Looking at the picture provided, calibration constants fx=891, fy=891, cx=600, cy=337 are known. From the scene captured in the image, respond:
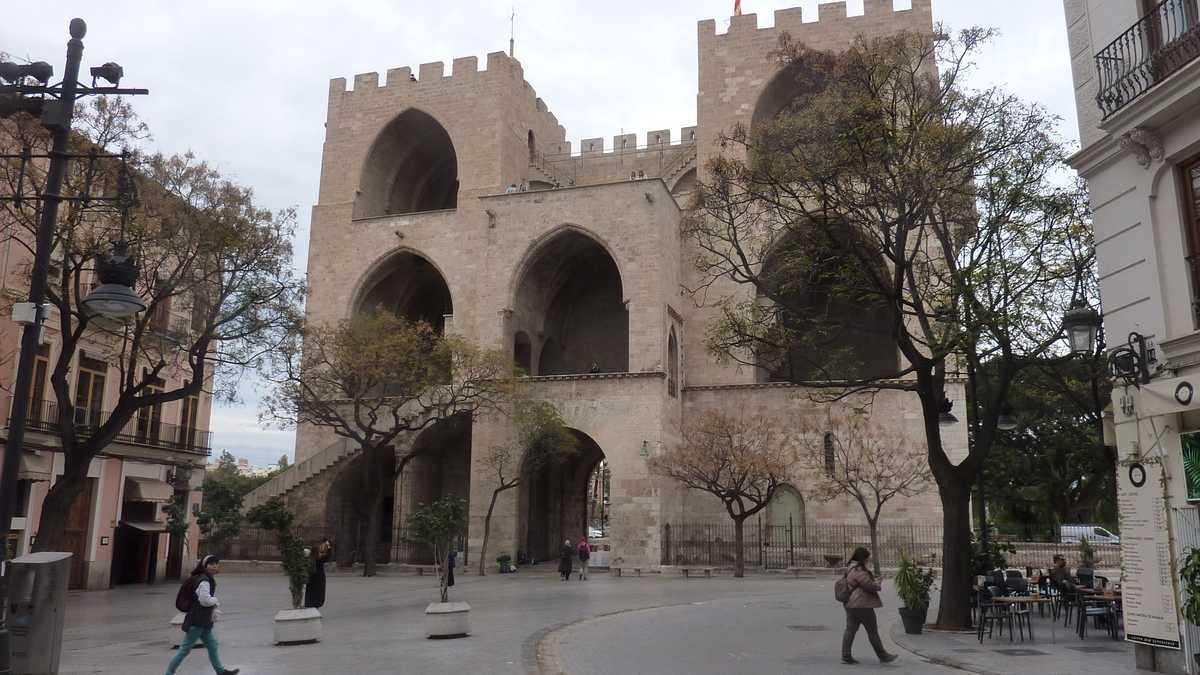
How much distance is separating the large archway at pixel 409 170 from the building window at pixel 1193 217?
30956 mm

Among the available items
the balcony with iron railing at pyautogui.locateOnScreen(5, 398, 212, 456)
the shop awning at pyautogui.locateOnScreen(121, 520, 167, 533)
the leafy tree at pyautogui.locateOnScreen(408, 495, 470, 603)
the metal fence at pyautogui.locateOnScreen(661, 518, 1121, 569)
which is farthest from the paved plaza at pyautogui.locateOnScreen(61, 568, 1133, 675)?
the metal fence at pyautogui.locateOnScreen(661, 518, 1121, 569)

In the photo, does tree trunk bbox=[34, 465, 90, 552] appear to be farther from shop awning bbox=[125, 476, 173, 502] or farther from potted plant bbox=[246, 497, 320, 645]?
shop awning bbox=[125, 476, 173, 502]

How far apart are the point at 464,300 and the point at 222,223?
597 inches

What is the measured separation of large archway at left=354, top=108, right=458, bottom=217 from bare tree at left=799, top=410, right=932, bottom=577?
1913 centimetres

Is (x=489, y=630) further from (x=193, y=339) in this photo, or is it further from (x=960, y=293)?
(x=193, y=339)

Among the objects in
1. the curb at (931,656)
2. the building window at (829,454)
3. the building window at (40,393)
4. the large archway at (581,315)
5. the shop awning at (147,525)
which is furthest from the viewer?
the large archway at (581,315)

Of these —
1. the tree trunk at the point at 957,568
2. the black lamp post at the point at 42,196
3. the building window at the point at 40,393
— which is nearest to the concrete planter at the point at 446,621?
the black lamp post at the point at 42,196

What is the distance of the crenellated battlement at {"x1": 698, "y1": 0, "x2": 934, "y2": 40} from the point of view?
32.6 metres

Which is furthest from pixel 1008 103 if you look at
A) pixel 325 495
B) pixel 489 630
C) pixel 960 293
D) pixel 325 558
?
pixel 325 495

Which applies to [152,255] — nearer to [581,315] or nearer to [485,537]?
[485,537]

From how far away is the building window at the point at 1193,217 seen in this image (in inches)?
331

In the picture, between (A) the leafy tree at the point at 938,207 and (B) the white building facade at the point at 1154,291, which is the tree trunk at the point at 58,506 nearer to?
(A) the leafy tree at the point at 938,207

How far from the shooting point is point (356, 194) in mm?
35781

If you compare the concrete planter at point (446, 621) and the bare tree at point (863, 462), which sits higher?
the bare tree at point (863, 462)
